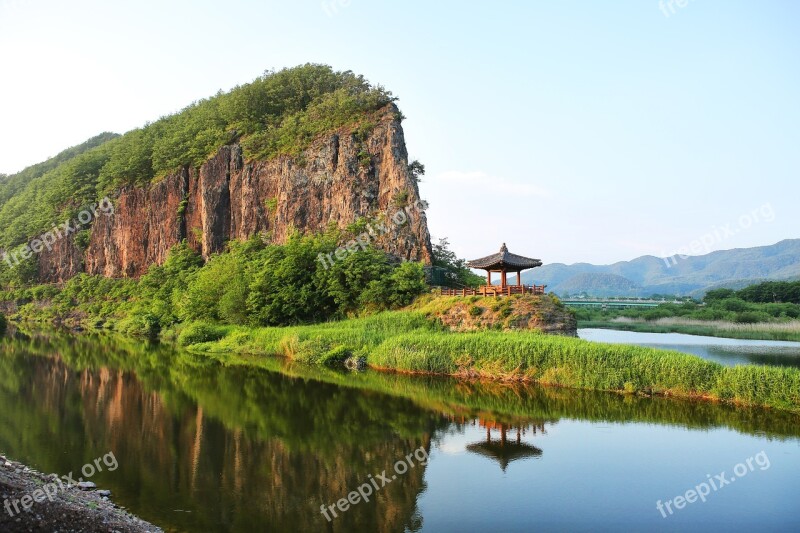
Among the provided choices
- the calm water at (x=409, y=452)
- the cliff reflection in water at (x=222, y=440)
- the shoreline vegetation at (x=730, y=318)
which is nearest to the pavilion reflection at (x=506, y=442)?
the calm water at (x=409, y=452)

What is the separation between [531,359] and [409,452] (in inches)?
500

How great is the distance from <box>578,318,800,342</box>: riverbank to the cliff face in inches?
1103

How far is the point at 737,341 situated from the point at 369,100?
130 ft

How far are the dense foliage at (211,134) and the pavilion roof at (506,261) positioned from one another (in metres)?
26.1

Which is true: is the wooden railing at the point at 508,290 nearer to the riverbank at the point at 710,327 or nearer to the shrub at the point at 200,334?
the shrub at the point at 200,334

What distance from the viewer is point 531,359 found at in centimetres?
3016

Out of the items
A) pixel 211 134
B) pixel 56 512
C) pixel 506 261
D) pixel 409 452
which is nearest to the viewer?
pixel 56 512

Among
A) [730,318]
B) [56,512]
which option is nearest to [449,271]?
[730,318]

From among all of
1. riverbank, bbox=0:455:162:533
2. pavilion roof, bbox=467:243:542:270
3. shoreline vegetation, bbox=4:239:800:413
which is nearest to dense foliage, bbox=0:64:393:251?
shoreline vegetation, bbox=4:239:800:413

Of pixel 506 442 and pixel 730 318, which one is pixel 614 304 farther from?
pixel 506 442

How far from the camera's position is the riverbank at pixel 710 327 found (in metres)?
53.0

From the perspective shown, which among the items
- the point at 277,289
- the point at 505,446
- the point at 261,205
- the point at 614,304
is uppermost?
the point at 261,205

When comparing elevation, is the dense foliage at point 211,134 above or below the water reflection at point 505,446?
above

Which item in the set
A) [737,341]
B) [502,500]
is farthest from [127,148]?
[502,500]
